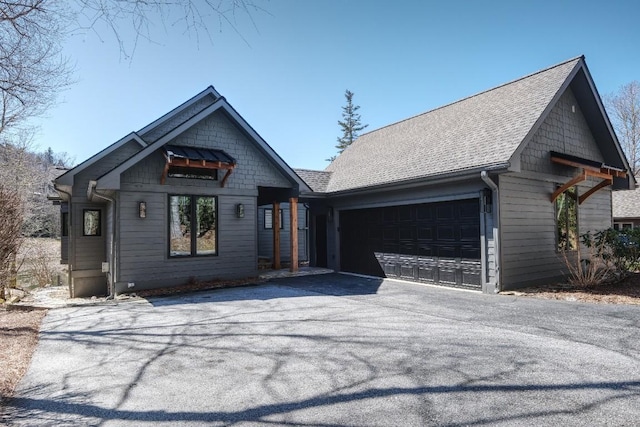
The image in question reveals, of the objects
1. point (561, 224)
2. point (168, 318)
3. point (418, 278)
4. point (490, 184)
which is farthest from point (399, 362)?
point (561, 224)

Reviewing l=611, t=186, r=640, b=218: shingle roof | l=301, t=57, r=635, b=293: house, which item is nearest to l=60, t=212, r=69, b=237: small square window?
l=301, t=57, r=635, b=293: house

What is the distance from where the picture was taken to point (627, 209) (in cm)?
2105

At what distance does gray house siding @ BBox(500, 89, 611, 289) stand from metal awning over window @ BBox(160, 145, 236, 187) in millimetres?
7195

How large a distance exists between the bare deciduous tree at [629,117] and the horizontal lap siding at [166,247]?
28273 millimetres

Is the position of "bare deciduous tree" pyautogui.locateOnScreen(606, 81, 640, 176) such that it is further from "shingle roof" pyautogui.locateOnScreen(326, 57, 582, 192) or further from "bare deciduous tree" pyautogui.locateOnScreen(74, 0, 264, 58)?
"bare deciduous tree" pyautogui.locateOnScreen(74, 0, 264, 58)

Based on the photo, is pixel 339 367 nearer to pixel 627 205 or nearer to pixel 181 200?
pixel 181 200

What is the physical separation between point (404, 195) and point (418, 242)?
141 centimetres

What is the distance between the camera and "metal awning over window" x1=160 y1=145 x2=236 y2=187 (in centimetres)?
986

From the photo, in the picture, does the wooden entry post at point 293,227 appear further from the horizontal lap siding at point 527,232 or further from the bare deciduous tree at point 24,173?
the bare deciduous tree at point 24,173

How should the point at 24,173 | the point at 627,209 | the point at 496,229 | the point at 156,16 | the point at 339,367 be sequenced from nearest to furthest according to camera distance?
1. the point at 156,16
2. the point at 339,367
3. the point at 496,229
4. the point at 24,173
5. the point at 627,209

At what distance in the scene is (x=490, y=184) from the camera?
8.80 metres

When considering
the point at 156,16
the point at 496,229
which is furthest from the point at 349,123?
the point at 156,16

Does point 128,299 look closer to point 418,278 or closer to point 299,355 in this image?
point 299,355

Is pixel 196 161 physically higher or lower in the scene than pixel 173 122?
lower
